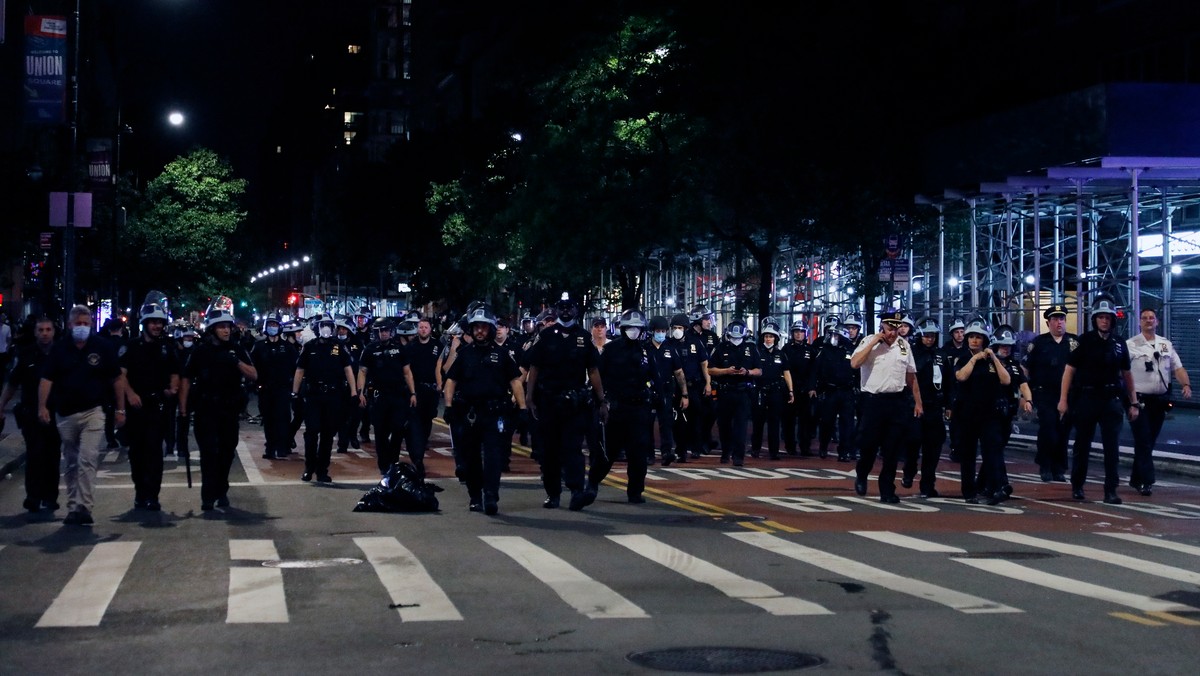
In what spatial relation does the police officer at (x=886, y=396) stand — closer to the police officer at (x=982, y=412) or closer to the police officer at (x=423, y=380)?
the police officer at (x=982, y=412)

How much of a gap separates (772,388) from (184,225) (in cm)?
4614

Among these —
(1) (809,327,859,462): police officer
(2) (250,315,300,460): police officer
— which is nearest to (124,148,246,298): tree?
(2) (250,315,300,460): police officer

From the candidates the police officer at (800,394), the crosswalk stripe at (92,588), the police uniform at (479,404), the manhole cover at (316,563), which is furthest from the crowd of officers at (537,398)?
the police officer at (800,394)

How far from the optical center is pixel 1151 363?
1877 cm

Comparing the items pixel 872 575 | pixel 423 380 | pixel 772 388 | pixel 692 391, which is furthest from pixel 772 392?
pixel 872 575

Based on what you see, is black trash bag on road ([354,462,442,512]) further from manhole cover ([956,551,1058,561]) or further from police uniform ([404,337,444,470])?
manhole cover ([956,551,1058,561])

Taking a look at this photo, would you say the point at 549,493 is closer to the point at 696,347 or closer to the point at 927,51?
the point at 696,347

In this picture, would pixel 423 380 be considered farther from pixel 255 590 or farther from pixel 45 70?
pixel 45 70

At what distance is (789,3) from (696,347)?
1939cm

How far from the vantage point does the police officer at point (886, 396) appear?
1711 cm

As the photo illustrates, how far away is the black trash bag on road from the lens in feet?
51.9

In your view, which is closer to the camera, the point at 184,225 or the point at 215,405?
the point at 215,405

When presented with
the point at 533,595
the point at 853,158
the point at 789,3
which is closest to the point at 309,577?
the point at 533,595

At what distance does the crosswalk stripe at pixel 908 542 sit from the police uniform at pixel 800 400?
418 inches
